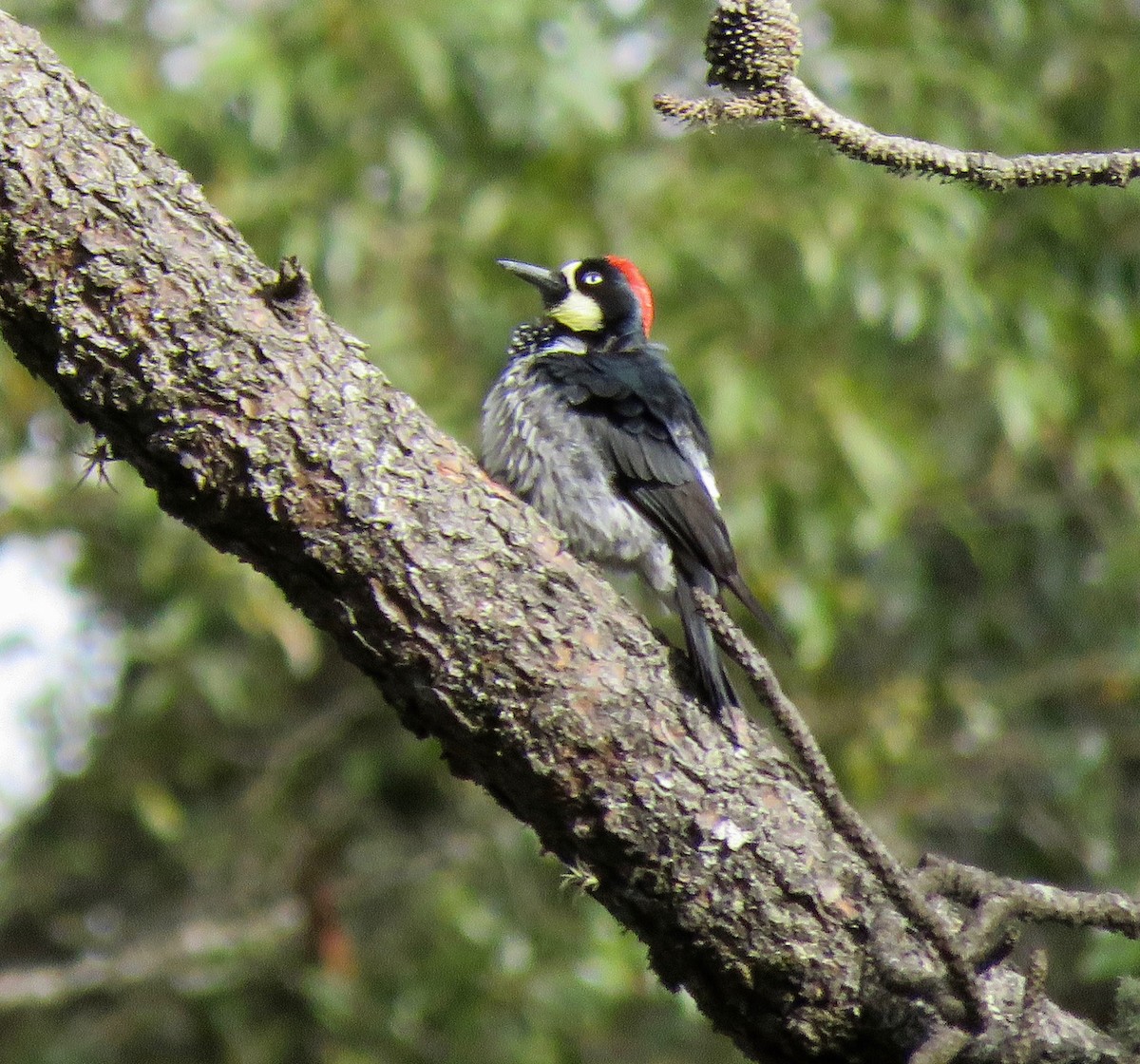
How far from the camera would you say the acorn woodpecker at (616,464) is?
349 cm

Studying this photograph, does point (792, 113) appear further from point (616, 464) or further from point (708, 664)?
point (616, 464)

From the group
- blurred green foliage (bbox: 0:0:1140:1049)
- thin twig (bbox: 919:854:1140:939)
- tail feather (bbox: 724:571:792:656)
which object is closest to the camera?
thin twig (bbox: 919:854:1140:939)

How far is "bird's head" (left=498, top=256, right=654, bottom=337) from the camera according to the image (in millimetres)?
4398

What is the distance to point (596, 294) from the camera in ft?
14.7

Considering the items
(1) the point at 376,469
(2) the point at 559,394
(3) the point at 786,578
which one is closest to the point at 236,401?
(1) the point at 376,469

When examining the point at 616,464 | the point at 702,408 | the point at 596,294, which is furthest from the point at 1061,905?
the point at 702,408

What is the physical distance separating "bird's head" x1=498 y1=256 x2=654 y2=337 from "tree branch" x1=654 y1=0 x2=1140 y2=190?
7.47 ft

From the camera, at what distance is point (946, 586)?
6664 millimetres

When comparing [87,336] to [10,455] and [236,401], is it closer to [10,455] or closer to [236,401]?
[236,401]

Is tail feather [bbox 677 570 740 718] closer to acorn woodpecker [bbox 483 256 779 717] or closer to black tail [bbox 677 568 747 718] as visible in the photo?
black tail [bbox 677 568 747 718]

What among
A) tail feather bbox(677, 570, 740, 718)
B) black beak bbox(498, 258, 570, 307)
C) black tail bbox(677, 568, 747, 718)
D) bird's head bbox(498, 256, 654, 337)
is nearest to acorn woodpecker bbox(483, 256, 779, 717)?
black tail bbox(677, 568, 747, 718)

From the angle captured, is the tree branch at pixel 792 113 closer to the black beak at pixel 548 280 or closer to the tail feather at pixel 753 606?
the tail feather at pixel 753 606

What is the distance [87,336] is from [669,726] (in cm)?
101

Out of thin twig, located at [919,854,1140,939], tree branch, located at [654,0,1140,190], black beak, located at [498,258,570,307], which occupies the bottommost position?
thin twig, located at [919,854,1140,939]
